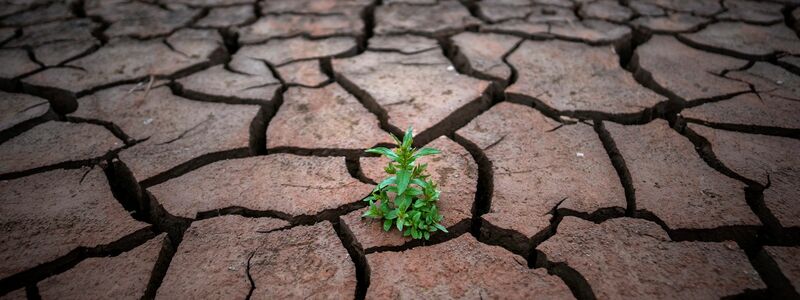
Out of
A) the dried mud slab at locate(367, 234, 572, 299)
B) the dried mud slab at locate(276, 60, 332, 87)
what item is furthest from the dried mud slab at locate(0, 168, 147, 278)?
the dried mud slab at locate(276, 60, 332, 87)

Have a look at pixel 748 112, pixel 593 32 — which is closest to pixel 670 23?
pixel 593 32

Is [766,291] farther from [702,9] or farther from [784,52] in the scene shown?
[702,9]

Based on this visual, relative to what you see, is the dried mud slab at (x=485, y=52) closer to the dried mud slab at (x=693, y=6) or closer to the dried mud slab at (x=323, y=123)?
the dried mud slab at (x=323, y=123)

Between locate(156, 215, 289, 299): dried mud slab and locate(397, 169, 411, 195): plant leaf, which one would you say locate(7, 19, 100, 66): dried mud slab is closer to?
locate(156, 215, 289, 299): dried mud slab

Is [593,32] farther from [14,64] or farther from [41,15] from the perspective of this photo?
[41,15]

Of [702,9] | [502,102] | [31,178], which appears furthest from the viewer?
[702,9]

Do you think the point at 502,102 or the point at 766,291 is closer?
the point at 766,291

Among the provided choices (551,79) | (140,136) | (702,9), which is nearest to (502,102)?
(551,79)
